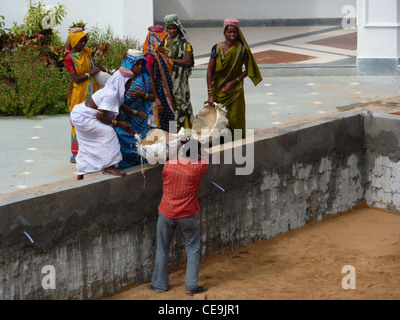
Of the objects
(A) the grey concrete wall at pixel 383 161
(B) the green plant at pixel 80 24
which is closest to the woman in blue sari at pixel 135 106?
(A) the grey concrete wall at pixel 383 161

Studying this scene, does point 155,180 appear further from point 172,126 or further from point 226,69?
point 226,69

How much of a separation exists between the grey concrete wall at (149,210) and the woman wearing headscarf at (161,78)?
1.03 metres

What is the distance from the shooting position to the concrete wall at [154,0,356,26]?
61.7ft

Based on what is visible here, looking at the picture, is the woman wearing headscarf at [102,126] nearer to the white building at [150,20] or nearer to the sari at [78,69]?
the sari at [78,69]

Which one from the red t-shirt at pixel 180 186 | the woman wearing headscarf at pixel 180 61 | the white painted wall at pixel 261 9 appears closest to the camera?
the red t-shirt at pixel 180 186

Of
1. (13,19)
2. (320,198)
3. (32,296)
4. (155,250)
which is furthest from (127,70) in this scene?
Result: (13,19)

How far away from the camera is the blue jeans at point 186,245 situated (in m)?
7.74

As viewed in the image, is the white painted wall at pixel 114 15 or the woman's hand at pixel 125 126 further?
the white painted wall at pixel 114 15

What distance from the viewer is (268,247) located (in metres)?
9.47

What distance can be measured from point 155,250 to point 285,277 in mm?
1449

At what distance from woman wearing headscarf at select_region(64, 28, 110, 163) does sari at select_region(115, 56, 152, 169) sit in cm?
130

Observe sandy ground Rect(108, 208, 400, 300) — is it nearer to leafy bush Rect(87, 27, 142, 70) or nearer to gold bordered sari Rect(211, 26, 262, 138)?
gold bordered sari Rect(211, 26, 262, 138)
